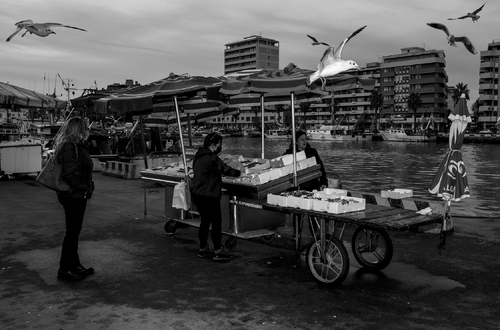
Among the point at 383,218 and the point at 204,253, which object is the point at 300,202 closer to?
the point at 383,218

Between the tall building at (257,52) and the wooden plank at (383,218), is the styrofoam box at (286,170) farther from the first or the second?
the tall building at (257,52)

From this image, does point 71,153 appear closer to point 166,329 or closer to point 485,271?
point 166,329

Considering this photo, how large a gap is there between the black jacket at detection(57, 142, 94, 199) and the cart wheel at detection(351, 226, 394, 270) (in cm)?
374

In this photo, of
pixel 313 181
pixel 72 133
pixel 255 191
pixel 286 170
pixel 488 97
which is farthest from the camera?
pixel 488 97

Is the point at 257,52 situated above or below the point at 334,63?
above

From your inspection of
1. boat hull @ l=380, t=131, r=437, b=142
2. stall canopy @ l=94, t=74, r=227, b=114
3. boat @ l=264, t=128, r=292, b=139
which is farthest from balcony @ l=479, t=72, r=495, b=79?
stall canopy @ l=94, t=74, r=227, b=114

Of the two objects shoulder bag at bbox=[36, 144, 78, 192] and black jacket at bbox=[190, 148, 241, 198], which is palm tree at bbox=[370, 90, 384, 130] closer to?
black jacket at bbox=[190, 148, 241, 198]

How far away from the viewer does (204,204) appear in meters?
7.48

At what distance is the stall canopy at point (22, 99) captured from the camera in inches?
706

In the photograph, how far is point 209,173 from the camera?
744 centimetres

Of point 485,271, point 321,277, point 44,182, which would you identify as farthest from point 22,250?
point 485,271

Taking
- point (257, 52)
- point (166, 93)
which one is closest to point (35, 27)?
point (166, 93)

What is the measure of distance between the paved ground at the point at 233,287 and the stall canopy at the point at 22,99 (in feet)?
32.0

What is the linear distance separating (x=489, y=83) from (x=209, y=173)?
129 metres
